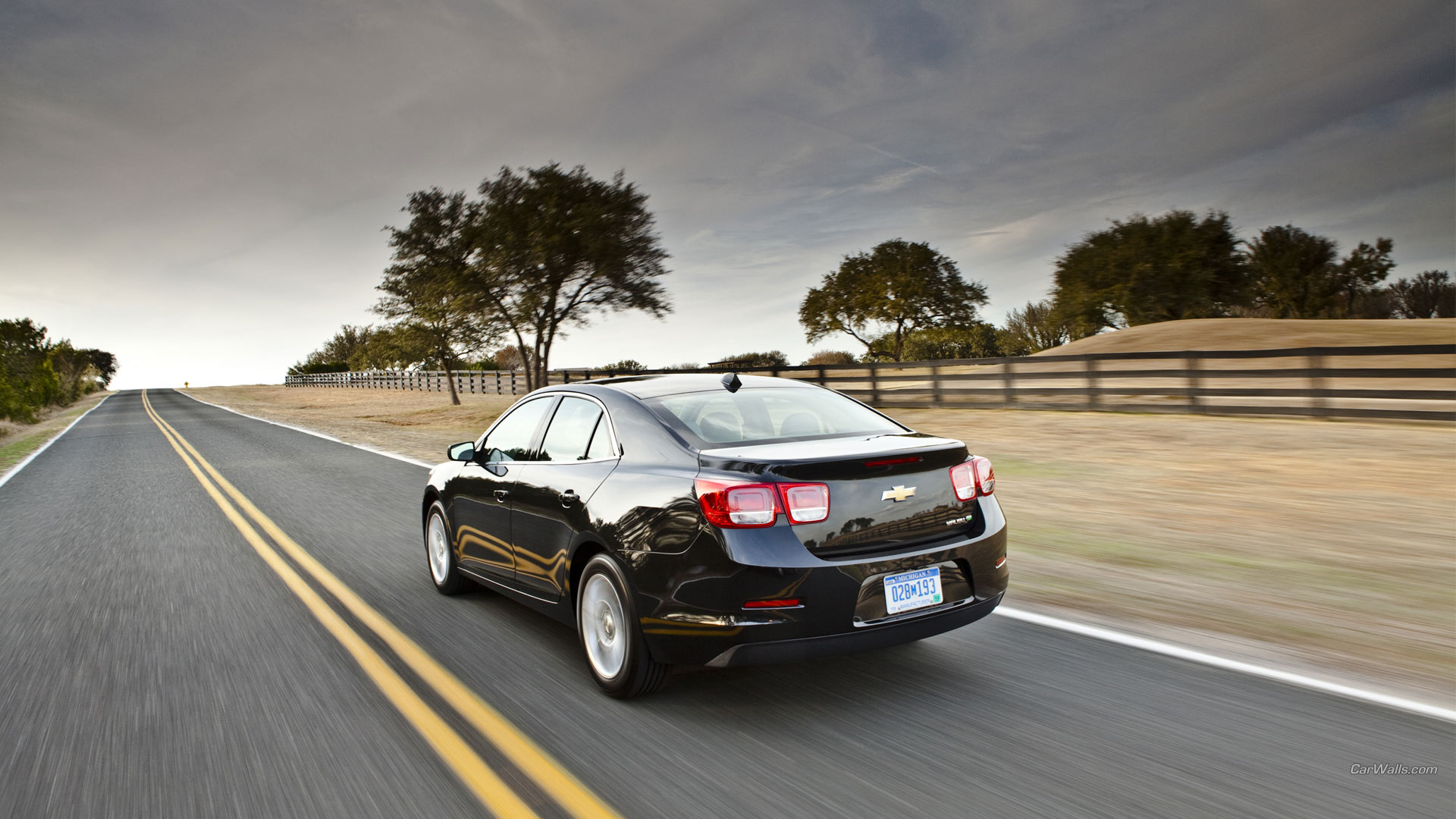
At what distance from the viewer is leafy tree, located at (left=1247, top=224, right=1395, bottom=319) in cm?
6600

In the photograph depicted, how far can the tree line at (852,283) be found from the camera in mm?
30984

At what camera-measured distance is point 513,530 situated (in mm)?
5262

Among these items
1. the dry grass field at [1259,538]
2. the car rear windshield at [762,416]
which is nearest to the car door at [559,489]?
the car rear windshield at [762,416]

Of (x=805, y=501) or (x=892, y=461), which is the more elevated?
(x=892, y=461)

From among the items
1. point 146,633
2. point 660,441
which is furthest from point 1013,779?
point 146,633

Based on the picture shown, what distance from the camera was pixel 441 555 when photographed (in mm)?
6484

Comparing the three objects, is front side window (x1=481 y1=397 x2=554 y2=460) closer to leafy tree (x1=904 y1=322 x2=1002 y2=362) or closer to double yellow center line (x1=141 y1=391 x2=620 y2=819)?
double yellow center line (x1=141 y1=391 x2=620 y2=819)

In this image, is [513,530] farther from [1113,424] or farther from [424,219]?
[424,219]

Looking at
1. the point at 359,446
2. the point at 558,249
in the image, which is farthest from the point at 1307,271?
the point at 359,446

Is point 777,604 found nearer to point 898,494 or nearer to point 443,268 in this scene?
point 898,494

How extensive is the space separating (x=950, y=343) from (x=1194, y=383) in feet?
224

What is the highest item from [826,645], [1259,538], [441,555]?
[826,645]

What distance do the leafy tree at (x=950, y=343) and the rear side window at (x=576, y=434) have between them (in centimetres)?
3022

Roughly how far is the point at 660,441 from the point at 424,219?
33.4 metres
